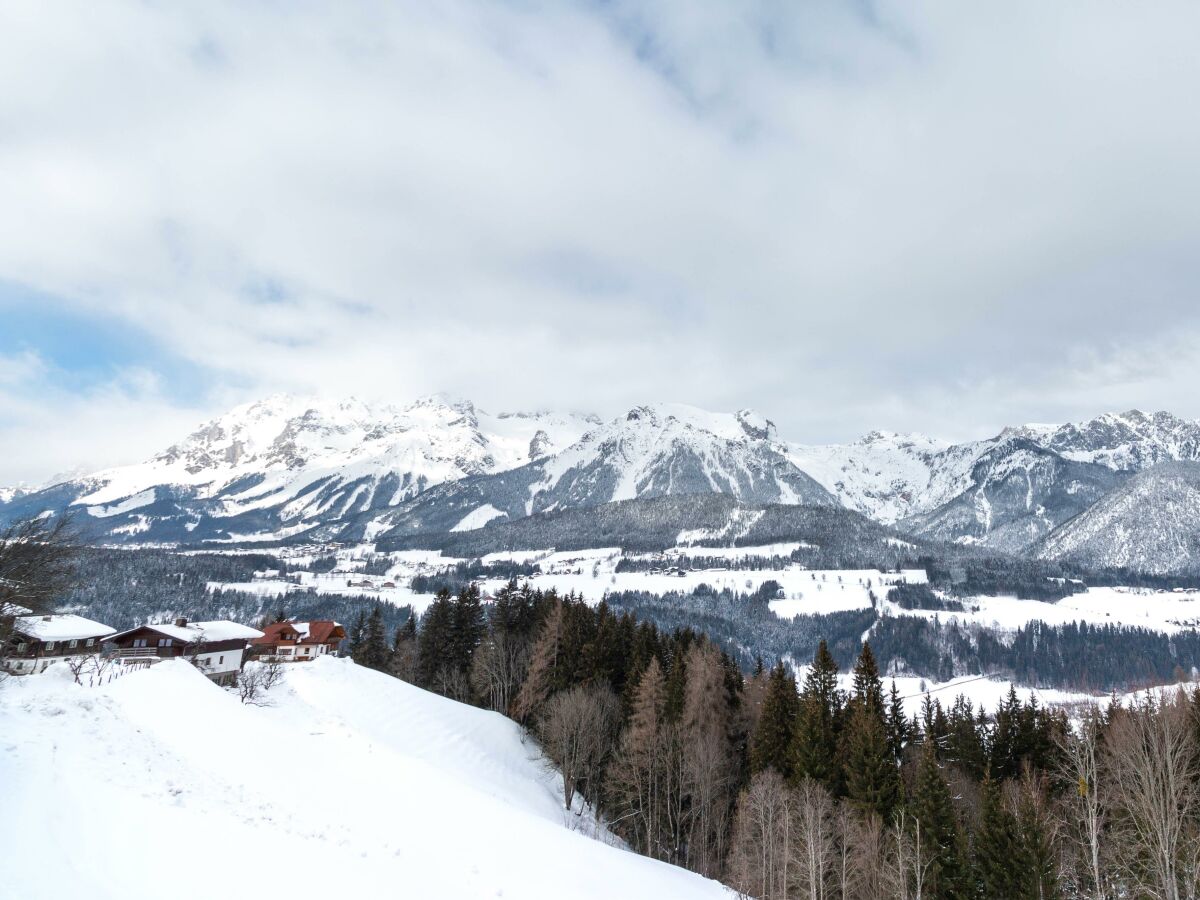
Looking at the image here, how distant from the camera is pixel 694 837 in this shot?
4788cm

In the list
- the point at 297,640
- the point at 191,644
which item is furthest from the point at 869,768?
the point at 297,640

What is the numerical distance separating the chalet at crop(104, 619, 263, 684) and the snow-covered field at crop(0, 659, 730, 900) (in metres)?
25.2

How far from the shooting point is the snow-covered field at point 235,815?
1631 centimetres

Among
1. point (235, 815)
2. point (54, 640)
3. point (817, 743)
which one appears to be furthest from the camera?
point (54, 640)

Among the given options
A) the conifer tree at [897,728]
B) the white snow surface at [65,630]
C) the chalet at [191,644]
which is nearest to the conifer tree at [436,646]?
the chalet at [191,644]

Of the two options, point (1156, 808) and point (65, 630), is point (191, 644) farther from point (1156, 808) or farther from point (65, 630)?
point (1156, 808)

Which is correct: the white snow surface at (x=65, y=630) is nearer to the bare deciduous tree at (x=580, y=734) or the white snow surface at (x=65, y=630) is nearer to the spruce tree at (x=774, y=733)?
the bare deciduous tree at (x=580, y=734)

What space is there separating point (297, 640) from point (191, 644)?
1849 cm

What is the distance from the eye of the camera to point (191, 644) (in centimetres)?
5938

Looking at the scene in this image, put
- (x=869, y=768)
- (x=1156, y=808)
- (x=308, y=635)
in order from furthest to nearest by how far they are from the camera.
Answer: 1. (x=308, y=635)
2. (x=869, y=768)
3. (x=1156, y=808)

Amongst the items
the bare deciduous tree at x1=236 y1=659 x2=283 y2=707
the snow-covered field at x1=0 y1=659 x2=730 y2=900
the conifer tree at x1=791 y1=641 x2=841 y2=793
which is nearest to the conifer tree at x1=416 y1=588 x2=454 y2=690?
the bare deciduous tree at x1=236 y1=659 x2=283 y2=707

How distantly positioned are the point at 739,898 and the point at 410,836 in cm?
1678

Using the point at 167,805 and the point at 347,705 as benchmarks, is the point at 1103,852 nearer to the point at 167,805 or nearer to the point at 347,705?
the point at 167,805

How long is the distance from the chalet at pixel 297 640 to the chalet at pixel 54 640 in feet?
51.9
